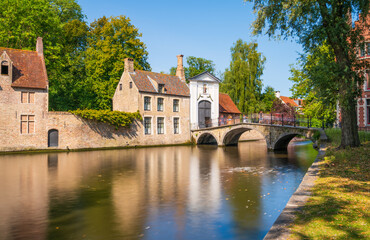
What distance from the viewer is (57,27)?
1153 inches

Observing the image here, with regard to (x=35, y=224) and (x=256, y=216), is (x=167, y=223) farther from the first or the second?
(x=35, y=224)

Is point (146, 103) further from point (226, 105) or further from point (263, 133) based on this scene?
point (226, 105)

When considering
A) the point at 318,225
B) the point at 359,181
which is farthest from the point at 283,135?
the point at 318,225

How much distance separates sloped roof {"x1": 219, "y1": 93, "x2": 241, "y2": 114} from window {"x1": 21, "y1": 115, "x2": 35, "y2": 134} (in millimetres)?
20913

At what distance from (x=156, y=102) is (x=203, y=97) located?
601 cm

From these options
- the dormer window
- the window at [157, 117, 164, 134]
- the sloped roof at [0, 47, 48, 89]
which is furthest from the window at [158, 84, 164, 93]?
the dormer window

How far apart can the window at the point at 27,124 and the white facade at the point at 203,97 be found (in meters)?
15.9

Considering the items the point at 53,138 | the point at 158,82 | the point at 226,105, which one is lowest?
the point at 53,138

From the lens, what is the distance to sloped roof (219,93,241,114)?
3779cm

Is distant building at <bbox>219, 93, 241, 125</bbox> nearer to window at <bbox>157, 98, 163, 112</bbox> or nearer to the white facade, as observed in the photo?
the white facade

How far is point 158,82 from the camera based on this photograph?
3164cm

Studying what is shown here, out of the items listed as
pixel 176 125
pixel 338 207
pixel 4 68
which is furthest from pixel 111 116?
pixel 338 207

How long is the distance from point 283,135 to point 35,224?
20115 mm

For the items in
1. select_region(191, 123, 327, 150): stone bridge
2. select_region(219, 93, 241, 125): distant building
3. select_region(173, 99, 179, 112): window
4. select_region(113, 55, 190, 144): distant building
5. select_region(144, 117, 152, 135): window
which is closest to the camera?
select_region(191, 123, 327, 150): stone bridge
